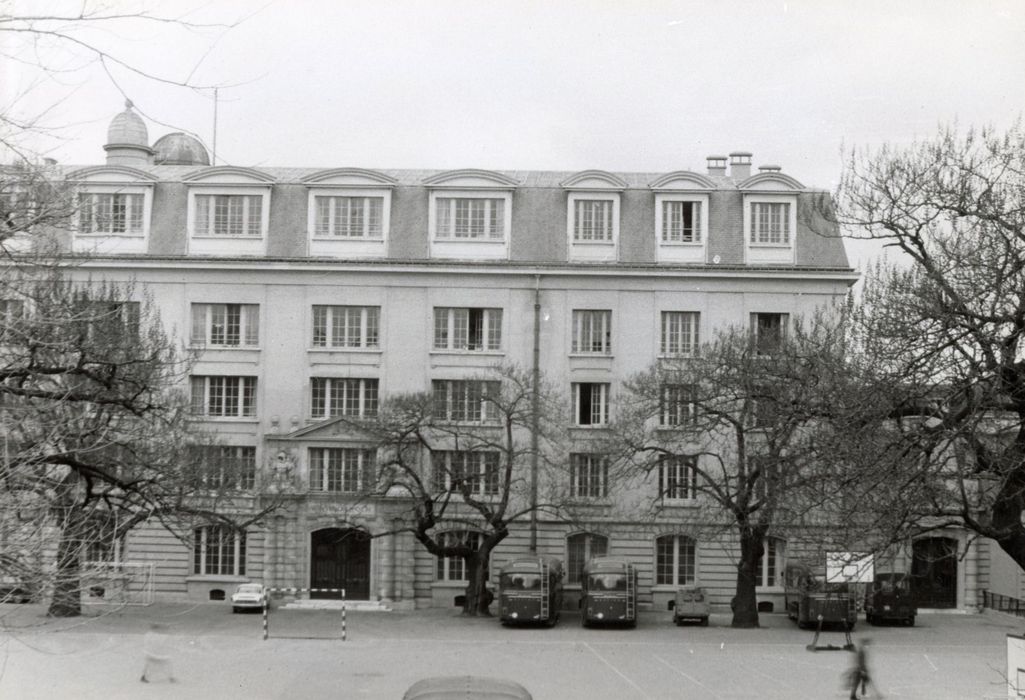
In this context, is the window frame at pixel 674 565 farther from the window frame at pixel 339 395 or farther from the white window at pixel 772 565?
the window frame at pixel 339 395

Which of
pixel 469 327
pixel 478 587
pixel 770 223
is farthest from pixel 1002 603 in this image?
pixel 469 327

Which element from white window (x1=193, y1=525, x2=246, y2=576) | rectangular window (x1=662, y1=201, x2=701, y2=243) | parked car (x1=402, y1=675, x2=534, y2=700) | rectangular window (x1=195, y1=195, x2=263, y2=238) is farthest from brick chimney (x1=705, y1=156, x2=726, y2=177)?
parked car (x1=402, y1=675, x2=534, y2=700)

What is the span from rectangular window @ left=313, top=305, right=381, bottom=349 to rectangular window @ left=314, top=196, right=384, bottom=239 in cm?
298

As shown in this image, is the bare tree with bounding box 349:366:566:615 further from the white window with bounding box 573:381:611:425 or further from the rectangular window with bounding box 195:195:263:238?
the rectangular window with bounding box 195:195:263:238

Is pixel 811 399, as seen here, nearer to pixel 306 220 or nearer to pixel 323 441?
pixel 323 441

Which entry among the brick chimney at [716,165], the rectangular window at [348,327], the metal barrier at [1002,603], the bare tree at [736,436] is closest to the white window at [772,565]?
the bare tree at [736,436]

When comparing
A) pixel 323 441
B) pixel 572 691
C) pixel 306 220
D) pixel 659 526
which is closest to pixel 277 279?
pixel 306 220

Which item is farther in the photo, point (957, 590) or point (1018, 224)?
point (957, 590)

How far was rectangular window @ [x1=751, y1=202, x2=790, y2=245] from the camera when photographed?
146ft

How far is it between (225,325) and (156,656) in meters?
19.4

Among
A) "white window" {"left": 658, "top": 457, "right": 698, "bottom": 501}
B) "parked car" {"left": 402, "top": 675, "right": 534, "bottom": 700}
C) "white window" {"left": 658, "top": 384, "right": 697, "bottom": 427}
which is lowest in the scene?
"parked car" {"left": 402, "top": 675, "right": 534, "bottom": 700}

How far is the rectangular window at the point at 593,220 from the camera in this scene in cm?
4488

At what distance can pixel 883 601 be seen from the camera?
128ft

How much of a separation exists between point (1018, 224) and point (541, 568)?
22.5 metres
